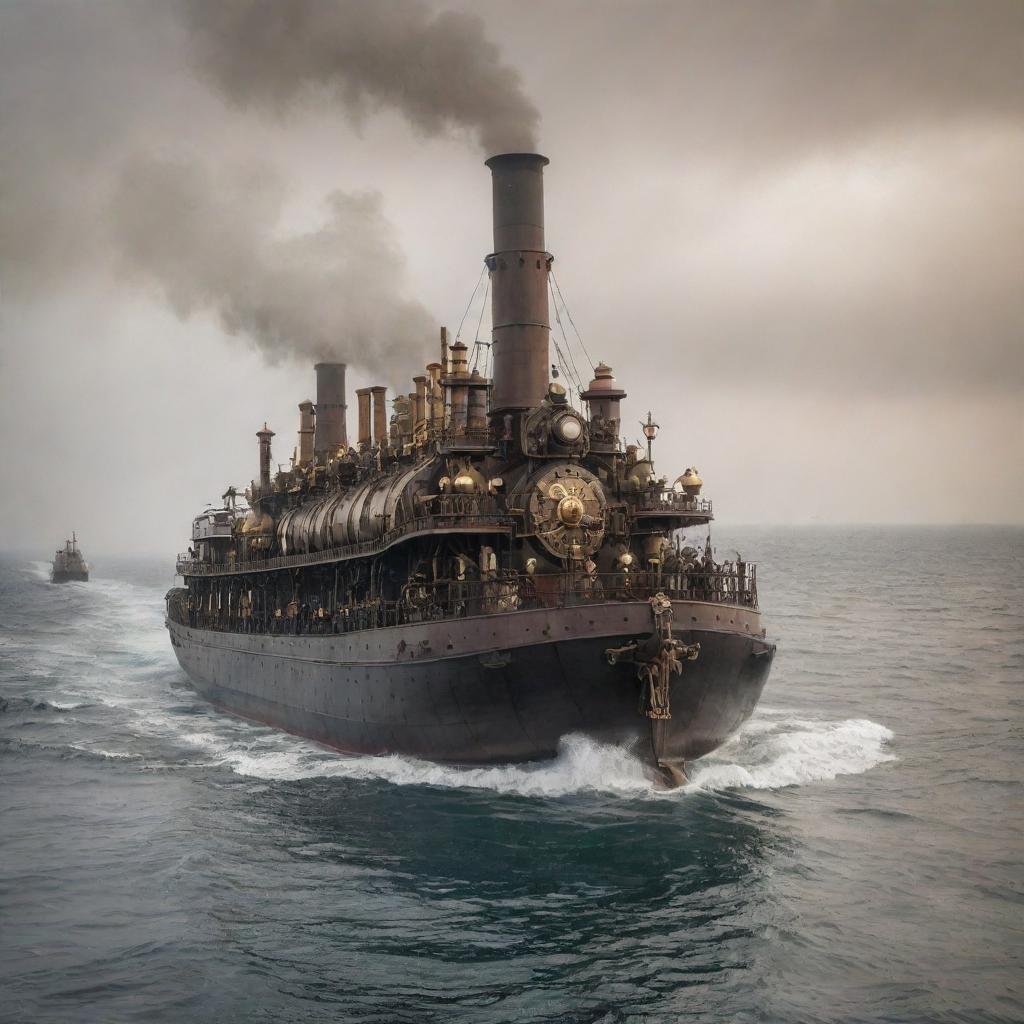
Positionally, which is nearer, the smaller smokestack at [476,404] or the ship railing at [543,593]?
the ship railing at [543,593]

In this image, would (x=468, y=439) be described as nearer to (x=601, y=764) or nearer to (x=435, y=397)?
(x=435, y=397)

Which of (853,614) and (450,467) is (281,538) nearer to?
(450,467)

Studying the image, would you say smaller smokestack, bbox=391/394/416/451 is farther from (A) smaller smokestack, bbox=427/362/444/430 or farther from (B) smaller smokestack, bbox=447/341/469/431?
(B) smaller smokestack, bbox=447/341/469/431

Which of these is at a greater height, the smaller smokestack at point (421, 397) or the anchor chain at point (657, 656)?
the smaller smokestack at point (421, 397)

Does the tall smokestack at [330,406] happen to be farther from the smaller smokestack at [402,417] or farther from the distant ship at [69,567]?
the distant ship at [69,567]

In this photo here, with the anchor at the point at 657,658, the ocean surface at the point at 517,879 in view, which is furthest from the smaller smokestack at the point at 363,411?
the anchor at the point at 657,658

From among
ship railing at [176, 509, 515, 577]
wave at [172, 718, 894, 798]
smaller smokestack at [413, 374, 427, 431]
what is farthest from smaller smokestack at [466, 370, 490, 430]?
wave at [172, 718, 894, 798]
